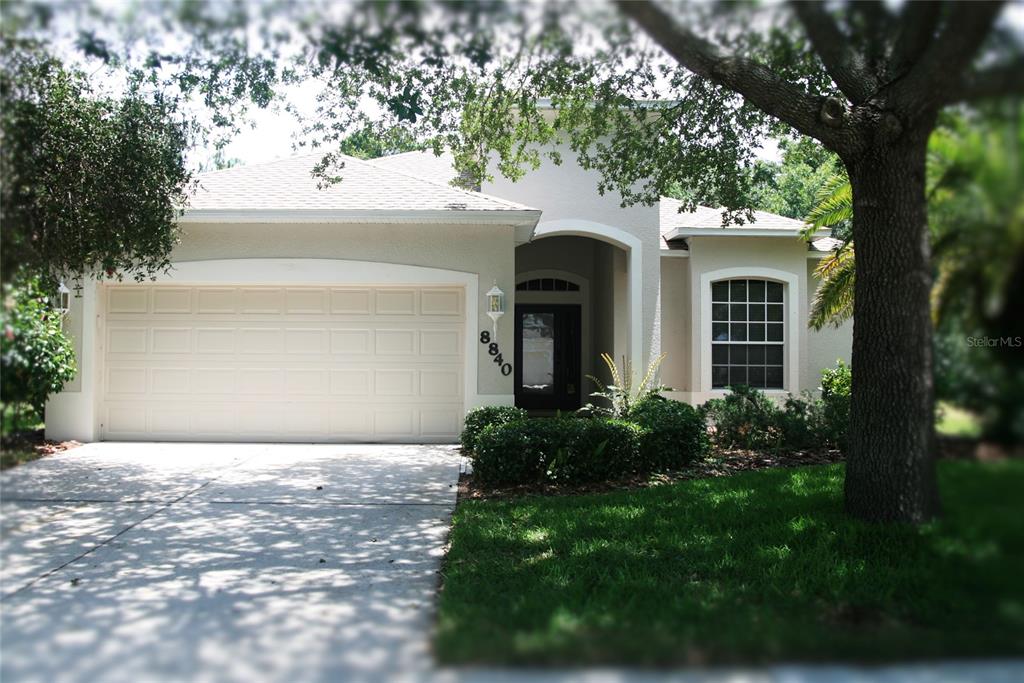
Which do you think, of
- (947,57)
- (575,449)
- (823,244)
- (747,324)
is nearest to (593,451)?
(575,449)

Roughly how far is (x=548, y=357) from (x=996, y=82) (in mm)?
12733

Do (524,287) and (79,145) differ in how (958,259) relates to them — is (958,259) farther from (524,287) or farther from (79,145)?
(524,287)

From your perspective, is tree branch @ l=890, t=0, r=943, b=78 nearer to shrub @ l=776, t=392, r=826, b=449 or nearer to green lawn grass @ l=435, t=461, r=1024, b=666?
green lawn grass @ l=435, t=461, r=1024, b=666

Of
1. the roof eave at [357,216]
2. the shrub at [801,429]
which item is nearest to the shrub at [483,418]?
the roof eave at [357,216]

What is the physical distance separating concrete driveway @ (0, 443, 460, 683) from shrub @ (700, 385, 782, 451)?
3964 millimetres

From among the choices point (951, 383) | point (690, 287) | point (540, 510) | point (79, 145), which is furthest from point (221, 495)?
point (690, 287)

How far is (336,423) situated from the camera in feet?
36.2

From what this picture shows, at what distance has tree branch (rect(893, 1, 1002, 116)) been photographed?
331 cm

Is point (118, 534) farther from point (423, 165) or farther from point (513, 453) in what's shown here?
point (423, 165)

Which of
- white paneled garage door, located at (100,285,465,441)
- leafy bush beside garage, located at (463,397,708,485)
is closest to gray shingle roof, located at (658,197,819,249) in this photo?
white paneled garage door, located at (100,285,465,441)

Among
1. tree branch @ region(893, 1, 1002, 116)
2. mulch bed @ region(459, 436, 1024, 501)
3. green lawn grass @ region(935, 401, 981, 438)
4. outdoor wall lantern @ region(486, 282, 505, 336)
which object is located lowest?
mulch bed @ region(459, 436, 1024, 501)

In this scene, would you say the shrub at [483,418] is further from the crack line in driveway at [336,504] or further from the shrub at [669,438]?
the crack line in driveway at [336,504]

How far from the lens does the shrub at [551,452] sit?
25.5ft

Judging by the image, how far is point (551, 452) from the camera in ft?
25.8
